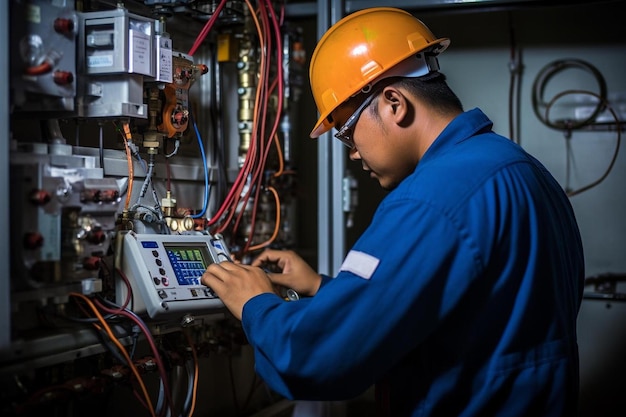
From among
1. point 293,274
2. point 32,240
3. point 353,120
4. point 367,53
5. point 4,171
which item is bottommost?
point 293,274

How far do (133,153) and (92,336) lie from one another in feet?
1.50

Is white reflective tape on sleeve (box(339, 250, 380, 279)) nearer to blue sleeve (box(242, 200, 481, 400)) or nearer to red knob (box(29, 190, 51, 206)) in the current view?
blue sleeve (box(242, 200, 481, 400))

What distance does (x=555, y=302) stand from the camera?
1351 millimetres

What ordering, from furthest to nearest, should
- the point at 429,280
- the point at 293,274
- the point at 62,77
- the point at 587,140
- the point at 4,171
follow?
the point at 587,140 → the point at 293,274 → the point at 62,77 → the point at 4,171 → the point at 429,280

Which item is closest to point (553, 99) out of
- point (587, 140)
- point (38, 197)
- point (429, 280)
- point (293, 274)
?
point (587, 140)

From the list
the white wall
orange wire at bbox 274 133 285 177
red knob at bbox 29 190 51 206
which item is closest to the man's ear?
red knob at bbox 29 190 51 206

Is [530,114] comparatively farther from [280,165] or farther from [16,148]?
[16,148]

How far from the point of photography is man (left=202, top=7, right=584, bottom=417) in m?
1.22

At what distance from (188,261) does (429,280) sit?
2.34 ft

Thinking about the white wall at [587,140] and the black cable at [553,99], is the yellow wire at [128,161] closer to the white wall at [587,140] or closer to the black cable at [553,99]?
the white wall at [587,140]

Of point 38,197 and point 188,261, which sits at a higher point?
point 38,197

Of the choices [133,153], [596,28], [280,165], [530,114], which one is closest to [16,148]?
[133,153]

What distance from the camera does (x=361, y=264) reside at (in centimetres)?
124

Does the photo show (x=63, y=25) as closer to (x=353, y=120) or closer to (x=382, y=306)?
(x=353, y=120)
